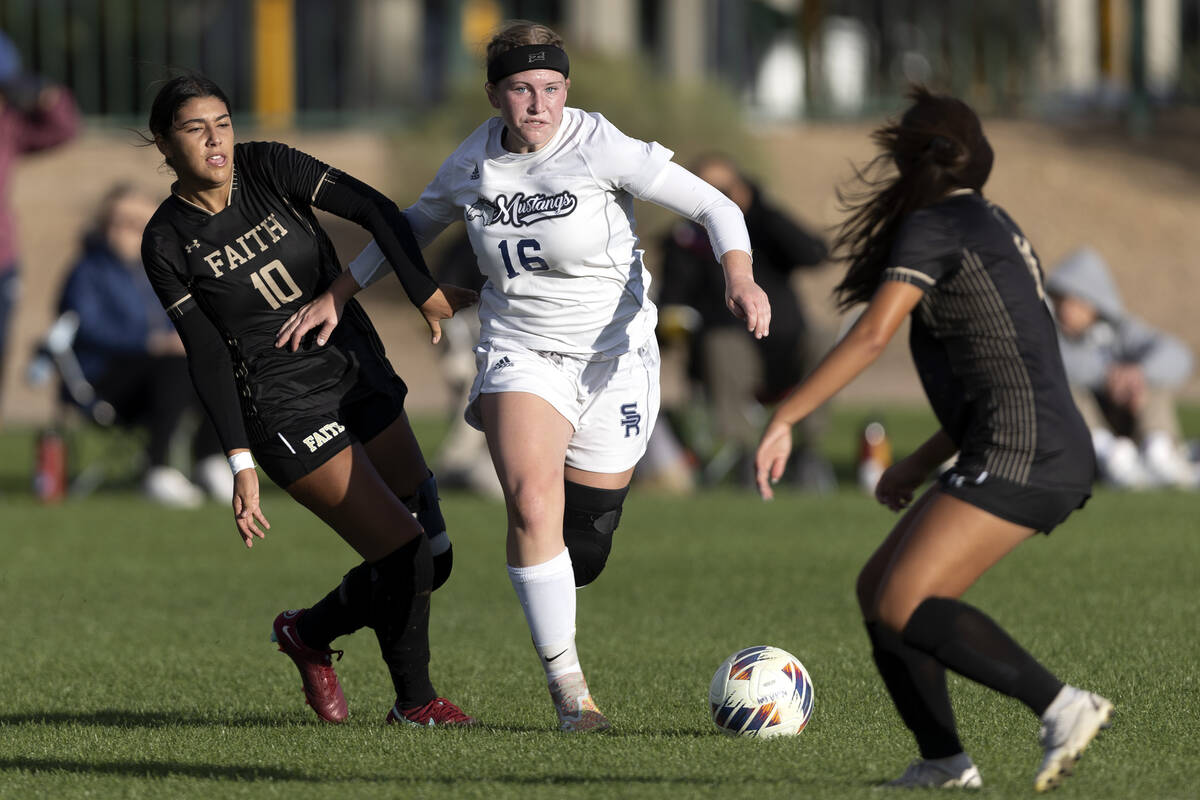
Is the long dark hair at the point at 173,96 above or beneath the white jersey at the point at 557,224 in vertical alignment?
above

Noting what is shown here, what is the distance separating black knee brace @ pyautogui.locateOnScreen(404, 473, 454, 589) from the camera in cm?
621

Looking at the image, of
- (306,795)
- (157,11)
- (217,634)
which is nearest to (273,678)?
(217,634)

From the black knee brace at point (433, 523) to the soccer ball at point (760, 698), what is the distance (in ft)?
3.38

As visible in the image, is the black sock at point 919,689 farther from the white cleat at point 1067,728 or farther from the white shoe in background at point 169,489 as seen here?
the white shoe in background at point 169,489

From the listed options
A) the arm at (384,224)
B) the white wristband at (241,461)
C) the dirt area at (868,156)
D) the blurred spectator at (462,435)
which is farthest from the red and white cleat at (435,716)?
the dirt area at (868,156)

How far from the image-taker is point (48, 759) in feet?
18.2

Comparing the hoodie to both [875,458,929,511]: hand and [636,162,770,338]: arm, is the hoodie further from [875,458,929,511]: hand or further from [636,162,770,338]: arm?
[875,458,929,511]: hand

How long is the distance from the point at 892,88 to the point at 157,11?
1439cm

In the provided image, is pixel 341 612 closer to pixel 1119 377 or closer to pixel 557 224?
pixel 557 224

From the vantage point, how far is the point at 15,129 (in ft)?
43.8

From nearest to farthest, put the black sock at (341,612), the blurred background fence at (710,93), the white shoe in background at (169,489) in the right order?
the black sock at (341,612), the white shoe in background at (169,489), the blurred background fence at (710,93)

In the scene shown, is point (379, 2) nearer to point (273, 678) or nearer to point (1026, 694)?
point (273, 678)

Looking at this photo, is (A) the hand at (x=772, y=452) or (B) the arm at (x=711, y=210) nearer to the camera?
(A) the hand at (x=772, y=452)

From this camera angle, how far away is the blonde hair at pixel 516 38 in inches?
225
